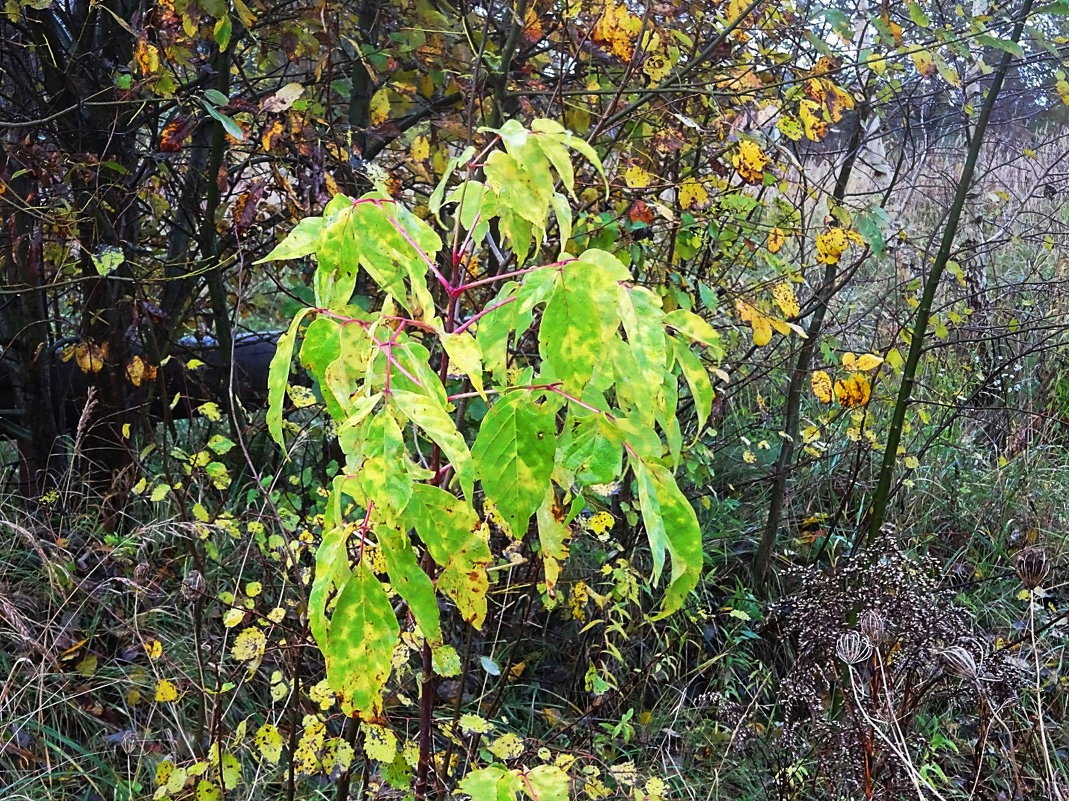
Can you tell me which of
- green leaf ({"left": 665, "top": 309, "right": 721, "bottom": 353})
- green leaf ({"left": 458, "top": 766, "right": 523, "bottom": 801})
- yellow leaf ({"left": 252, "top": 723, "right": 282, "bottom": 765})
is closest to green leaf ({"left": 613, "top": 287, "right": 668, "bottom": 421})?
green leaf ({"left": 665, "top": 309, "right": 721, "bottom": 353})

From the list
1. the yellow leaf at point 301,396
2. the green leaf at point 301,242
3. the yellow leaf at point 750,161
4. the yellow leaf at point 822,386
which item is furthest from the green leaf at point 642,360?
the yellow leaf at point 822,386

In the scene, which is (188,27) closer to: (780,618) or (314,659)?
(314,659)

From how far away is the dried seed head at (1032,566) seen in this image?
9.41 ft

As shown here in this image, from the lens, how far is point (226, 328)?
2840mm

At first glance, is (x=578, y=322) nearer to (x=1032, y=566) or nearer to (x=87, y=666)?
(x=87, y=666)

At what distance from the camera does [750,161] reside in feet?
7.34

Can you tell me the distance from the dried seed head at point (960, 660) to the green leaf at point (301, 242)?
4.68 ft

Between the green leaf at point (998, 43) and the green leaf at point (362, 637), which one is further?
the green leaf at point (998, 43)

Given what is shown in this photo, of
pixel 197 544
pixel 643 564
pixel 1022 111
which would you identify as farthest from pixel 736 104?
pixel 1022 111

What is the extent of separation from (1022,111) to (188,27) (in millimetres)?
6379

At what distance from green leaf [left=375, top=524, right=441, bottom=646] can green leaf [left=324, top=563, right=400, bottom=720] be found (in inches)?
0.9

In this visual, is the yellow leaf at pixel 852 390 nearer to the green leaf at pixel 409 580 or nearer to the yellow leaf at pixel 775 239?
the yellow leaf at pixel 775 239

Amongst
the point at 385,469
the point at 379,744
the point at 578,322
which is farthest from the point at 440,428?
the point at 379,744

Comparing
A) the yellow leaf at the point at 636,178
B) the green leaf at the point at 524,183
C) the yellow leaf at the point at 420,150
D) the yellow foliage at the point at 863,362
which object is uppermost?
the green leaf at the point at 524,183
